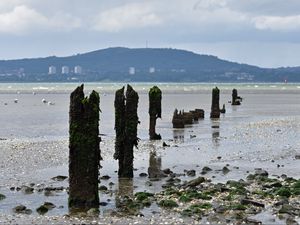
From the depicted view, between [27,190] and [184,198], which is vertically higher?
[184,198]

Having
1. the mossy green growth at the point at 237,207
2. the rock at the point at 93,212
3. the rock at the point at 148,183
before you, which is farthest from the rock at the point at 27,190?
the mossy green growth at the point at 237,207

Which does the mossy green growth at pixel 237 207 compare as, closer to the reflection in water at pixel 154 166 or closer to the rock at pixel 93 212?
the rock at pixel 93 212

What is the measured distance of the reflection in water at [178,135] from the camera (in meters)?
44.0

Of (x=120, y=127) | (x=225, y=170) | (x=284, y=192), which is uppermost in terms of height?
(x=120, y=127)

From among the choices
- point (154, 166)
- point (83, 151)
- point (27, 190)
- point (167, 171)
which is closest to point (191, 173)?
point (167, 171)

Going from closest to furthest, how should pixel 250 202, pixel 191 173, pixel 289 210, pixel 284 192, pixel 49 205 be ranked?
A: pixel 289 210
pixel 250 202
pixel 49 205
pixel 284 192
pixel 191 173

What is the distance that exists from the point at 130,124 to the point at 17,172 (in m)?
5.88

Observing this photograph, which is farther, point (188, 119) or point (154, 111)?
point (188, 119)

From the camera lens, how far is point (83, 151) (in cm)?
2123

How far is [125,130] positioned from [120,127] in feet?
0.89

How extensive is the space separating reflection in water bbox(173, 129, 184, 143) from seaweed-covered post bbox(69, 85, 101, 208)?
72.5ft

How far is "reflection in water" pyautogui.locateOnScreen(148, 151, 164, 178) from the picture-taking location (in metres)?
27.4

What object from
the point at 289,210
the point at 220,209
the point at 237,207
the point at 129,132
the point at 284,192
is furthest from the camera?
the point at 129,132

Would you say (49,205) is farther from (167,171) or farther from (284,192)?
(167,171)
